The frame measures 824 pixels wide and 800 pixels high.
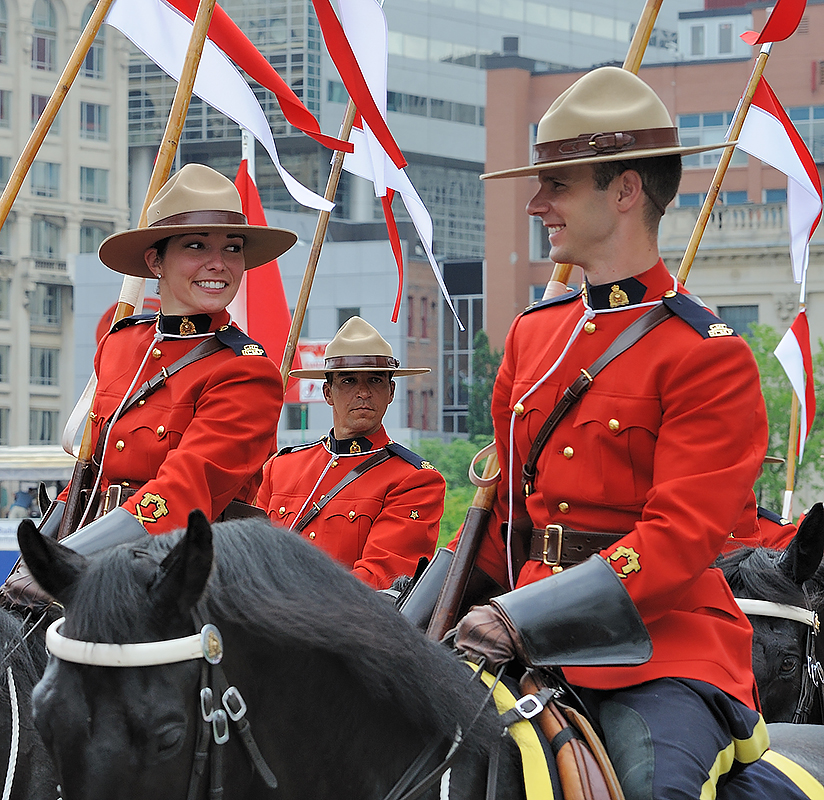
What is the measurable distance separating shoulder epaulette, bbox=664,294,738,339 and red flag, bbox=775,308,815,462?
8788 mm

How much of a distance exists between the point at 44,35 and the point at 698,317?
82852 mm

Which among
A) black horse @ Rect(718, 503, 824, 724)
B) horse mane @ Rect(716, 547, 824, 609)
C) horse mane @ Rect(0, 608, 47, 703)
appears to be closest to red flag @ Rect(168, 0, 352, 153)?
horse mane @ Rect(716, 547, 824, 609)

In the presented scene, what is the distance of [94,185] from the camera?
81.4m

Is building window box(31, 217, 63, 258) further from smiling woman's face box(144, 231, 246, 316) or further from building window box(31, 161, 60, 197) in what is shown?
smiling woman's face box(144, 231, 246, 316)

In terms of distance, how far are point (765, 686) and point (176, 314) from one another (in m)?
2.71

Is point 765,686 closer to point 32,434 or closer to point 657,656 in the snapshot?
point 657,656

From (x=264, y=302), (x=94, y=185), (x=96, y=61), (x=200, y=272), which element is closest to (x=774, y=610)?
(x=200, y=272)

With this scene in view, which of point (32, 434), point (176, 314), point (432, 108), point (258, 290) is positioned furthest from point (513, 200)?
point (176, 314)

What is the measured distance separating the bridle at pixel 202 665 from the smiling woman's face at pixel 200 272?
2.68m

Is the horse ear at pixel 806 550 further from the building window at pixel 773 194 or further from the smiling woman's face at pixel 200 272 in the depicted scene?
the building window at pixel 773 194

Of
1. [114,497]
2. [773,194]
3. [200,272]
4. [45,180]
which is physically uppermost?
[45,180]

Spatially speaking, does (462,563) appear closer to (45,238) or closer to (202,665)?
(202,665)

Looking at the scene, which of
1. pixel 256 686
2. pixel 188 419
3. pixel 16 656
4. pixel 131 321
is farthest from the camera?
pixel 131 321

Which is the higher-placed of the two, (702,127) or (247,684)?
(702,127)
